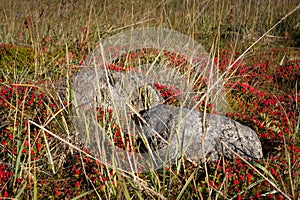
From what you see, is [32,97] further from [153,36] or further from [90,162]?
[153,36]

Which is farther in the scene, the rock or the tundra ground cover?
the rock

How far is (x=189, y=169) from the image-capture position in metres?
2.87

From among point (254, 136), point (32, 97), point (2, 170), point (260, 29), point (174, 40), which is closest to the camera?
point (2, 170)

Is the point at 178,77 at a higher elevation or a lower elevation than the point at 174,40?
lower

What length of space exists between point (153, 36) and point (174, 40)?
38 centimetres

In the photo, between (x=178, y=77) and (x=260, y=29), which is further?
(x=260, y=29)

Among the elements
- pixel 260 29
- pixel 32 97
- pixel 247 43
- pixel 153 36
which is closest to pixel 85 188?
pixel 32 97

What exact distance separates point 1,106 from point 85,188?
1564 mm

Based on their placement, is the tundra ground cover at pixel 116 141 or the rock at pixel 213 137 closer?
the tundra ground cover at pixel 116 141

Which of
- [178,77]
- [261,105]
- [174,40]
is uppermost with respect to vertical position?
[174,40]

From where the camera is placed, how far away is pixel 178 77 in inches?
182

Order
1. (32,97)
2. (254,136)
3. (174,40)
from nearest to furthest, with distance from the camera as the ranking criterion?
1. (254,136)
2. (32,97)
3. (174,40)

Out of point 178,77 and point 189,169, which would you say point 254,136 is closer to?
point 189,169

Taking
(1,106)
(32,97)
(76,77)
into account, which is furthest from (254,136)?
(1,106)
